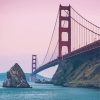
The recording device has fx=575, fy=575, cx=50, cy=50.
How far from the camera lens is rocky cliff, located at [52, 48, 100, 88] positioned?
345 feet

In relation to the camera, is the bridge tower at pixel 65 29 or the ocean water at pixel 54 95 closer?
the ocean water at pixel 54 95

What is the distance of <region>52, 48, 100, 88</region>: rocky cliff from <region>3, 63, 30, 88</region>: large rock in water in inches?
453

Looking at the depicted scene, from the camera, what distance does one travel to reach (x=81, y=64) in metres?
122

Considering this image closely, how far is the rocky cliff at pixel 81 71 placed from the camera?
105125 millimetres

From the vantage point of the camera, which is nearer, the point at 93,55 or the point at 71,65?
the point at 93,55

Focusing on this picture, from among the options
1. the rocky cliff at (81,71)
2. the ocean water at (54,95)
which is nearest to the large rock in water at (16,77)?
the ocean water at (54,95)

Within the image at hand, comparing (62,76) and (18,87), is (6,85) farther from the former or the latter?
(62,76)

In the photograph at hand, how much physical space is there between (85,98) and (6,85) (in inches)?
1563

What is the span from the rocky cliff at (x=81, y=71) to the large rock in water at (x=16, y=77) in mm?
11502

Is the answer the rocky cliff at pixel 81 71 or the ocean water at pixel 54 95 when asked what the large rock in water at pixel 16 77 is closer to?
the ocean water at pixel 54 95

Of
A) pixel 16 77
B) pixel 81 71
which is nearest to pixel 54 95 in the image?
pixel 16 77

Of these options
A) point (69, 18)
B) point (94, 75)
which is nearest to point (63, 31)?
point (69, 18)

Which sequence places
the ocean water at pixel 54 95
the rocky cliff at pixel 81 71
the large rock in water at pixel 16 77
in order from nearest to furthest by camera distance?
1. the ocean water at pixel 54 95
2. the large rock in water at pixel 16 77
3. the rocky cliff at pixel 81 71

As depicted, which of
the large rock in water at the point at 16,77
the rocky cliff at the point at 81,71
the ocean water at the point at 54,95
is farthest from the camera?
the rocky cliff at the point at 81,71
